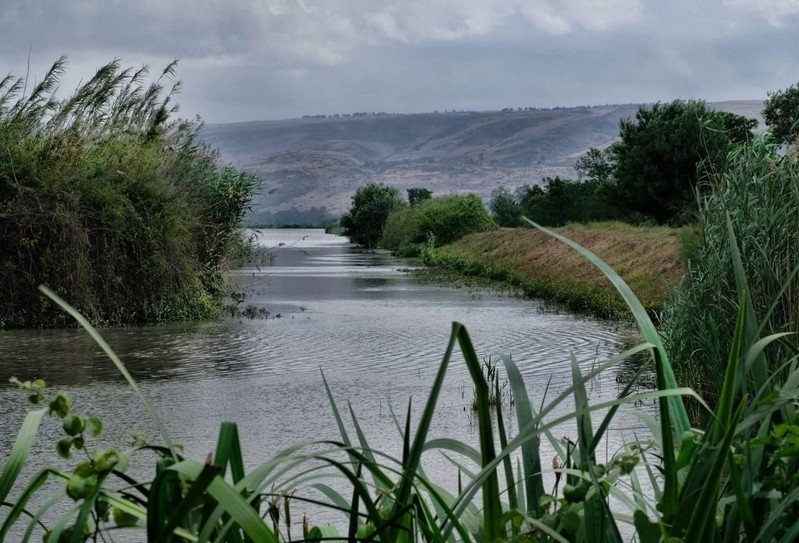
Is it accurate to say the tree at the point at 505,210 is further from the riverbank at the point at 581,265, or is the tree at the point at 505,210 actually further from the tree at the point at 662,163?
the riverbank at the point at 581,265

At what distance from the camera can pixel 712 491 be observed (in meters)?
1.80

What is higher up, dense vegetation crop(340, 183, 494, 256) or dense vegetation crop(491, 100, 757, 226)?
dense vegetation crop(491, 100, 757, 226)

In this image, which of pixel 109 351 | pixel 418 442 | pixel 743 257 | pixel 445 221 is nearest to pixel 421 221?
pixel 445 221

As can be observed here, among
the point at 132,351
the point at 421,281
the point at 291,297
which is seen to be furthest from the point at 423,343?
the point at 421,281

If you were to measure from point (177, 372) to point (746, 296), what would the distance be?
29.8 feet

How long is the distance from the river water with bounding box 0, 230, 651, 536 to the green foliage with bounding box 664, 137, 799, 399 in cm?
67

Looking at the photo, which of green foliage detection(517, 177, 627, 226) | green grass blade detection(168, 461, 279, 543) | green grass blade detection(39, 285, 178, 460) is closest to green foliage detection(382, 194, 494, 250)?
green foliage detection(517, 177, 627, 226)

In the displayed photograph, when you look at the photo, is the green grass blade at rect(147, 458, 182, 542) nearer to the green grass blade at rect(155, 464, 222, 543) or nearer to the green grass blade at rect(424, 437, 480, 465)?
the green grass blade at rect(155, 464, 222, 543)

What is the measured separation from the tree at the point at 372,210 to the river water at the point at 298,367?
1964 inches

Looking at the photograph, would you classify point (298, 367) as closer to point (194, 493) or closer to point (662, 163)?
point (194, 493)

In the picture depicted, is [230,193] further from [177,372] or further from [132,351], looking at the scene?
[177,372]

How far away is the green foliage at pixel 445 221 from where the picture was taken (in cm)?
5225

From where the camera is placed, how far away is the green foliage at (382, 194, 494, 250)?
2057 inches

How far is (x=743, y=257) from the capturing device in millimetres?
6969
